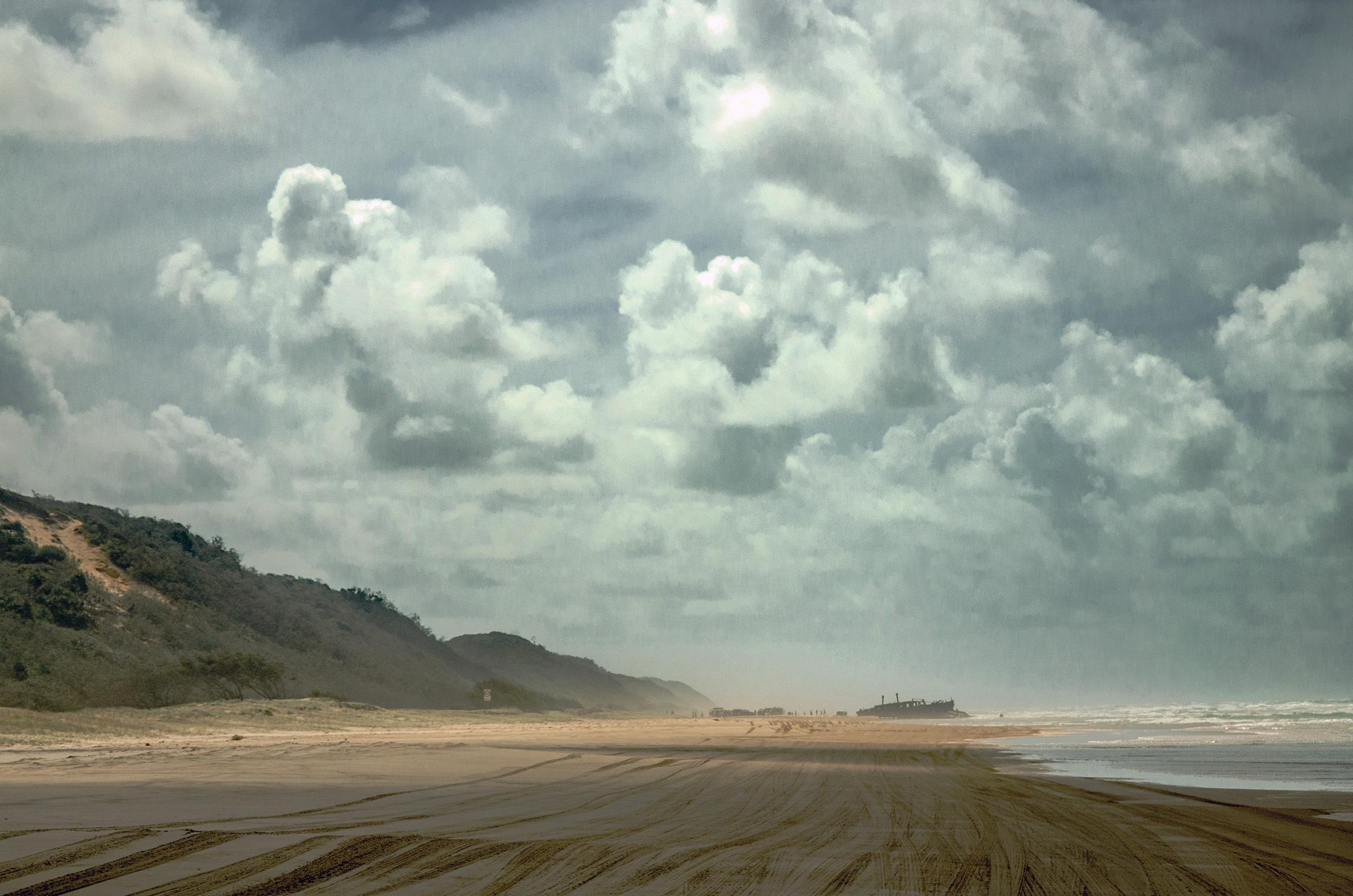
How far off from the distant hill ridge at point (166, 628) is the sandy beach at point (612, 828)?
39.1 m

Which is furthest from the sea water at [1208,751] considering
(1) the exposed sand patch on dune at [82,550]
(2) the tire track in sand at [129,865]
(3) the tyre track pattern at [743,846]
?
(1) the exposed sand patch on dune at [82,550]

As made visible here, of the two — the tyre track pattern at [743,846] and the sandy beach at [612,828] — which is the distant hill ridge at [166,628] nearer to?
the sandy beach at [612,828]

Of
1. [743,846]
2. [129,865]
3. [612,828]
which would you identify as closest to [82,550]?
[612,828]

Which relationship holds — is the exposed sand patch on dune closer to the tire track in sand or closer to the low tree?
the low tree

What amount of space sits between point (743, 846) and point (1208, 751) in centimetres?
3034

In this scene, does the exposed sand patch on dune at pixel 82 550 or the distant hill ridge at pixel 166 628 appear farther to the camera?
the exposed sand patch on dune at pixel 82 550

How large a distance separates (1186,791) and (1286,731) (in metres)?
38.5

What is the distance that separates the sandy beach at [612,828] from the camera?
9.73 metres

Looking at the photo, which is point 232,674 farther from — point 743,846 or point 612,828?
point 743,846

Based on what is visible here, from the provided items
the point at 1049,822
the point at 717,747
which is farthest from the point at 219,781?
the point at 717,747

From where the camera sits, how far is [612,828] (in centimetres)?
1351

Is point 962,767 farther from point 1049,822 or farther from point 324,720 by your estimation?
point 324,720

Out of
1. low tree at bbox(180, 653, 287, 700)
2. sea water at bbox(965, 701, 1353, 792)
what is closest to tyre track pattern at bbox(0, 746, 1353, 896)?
sea water at bbox(965, 701, 1353, 792)

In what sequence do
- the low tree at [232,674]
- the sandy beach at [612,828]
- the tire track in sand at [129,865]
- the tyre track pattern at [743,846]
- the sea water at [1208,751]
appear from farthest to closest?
the low tree at [232,674] < the sea water at [1208,751] < the sandy beach at [612,828] < the tyre track pattern at [743,846] < the tire track in sand at [129,865]
